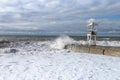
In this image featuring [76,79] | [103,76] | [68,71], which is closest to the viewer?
[76,79]

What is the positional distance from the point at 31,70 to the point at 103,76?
10.6 ft

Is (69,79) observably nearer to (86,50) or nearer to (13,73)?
(13,73)

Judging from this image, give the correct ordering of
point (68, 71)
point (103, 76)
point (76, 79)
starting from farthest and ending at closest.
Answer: point (68, 71) < point (103, 76) < point (76, 79)

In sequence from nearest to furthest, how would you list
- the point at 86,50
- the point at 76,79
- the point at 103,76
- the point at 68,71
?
the point at 76,79
the point at 103,76
the point at 68,71
the point at 86,50

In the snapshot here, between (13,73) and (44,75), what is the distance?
53.7 inches

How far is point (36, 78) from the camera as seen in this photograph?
8.50 meters

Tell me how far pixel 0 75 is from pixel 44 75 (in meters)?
1.79

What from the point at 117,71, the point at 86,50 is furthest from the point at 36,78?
the point at 86,50

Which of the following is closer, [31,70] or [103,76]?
[103,76]

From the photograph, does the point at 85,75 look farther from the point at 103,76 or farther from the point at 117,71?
the point at 117,71

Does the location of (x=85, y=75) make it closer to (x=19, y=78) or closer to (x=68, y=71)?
(x=68, y=71)

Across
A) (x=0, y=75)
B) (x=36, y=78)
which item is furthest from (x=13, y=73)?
(x=36, y=78)

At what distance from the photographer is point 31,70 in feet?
32.5

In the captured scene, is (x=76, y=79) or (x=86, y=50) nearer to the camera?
(x=76, y=79)
